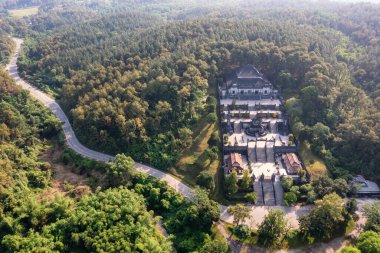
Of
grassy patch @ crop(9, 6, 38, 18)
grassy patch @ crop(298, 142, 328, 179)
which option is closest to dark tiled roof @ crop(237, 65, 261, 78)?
grassy patch @ crop(298, 142, 328, 179)

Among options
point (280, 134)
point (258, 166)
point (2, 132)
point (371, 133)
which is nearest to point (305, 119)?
point (280, 134)

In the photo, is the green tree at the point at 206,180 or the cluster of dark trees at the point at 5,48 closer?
the green tree at the point at 206,180

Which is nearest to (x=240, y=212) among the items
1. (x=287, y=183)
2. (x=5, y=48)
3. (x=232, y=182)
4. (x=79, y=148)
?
(x=232, y=182)

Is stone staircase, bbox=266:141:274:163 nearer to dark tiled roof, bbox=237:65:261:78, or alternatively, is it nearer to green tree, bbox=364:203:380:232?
green tree, bbox=364:203:380:232

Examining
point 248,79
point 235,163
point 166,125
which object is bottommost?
point 235,163

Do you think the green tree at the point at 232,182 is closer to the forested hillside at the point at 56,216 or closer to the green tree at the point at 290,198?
the green tree at the point at 290,198

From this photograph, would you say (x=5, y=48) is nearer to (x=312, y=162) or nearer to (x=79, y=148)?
(x=79, y=148)

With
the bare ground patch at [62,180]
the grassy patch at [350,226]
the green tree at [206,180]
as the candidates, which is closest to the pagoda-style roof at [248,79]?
the green tree at [206,180]
